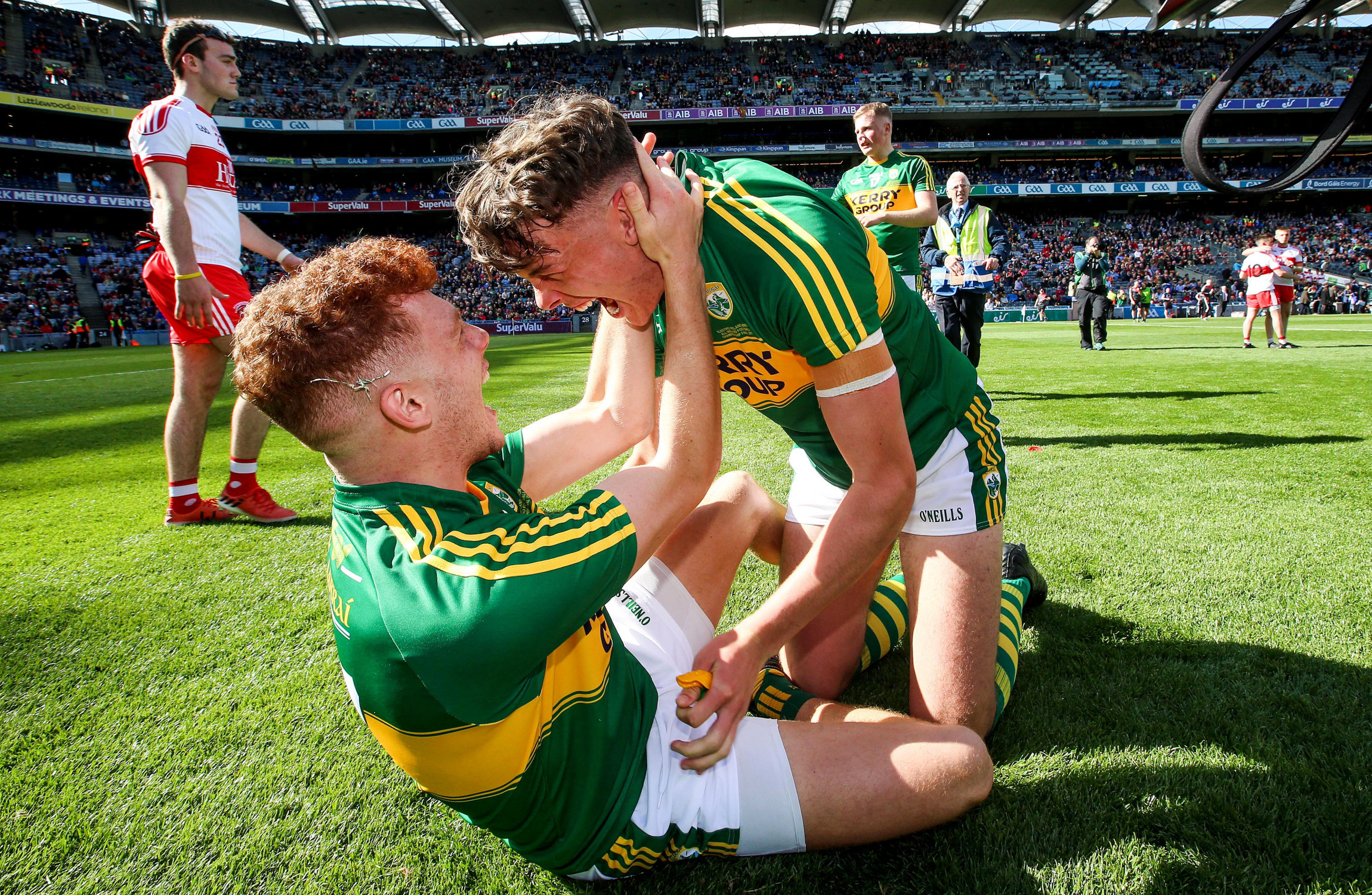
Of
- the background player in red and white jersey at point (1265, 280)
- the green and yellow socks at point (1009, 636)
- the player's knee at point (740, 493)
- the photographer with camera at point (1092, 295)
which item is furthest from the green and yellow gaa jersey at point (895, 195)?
the background player in red and white jersey at point (1265, 280)

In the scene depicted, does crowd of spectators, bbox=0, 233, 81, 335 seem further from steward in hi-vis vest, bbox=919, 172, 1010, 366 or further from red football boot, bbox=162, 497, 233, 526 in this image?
steward in hi-vis vest, bbox=919, 172, 1010, 366

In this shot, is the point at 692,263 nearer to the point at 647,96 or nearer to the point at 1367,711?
the point at 1367,711

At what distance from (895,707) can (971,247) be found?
6846 millimetres

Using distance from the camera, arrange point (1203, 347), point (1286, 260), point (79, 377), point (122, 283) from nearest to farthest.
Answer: point (1286, 260)
point (79, 377)
point (1203, 347)
point (122, 283)

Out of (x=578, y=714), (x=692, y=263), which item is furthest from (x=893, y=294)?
(x=578, y=714)

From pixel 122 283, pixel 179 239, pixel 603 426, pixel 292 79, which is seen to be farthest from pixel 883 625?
pixel 292 79

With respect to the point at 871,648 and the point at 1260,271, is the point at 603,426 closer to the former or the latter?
the point at 871,648

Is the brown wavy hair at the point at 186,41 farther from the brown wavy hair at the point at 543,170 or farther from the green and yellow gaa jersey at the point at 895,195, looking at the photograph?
the green and yellow gaa jersey at the point at 895,195

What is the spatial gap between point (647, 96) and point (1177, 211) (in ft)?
107

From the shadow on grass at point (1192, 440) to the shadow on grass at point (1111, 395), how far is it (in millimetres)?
2150

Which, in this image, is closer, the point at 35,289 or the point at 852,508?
the point at 852,508

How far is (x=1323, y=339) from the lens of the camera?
47.4ft

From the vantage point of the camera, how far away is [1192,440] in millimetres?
5754

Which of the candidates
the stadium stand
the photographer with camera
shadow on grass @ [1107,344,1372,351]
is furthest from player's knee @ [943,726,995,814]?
the stadium stand
